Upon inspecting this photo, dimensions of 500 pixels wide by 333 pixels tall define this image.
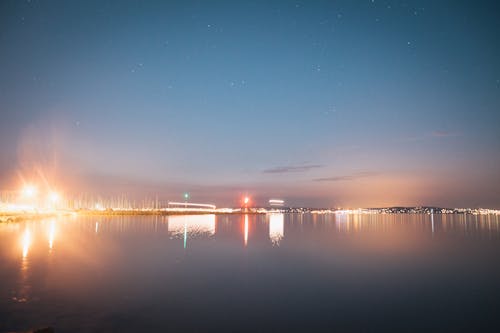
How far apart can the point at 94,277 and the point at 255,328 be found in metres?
13.1

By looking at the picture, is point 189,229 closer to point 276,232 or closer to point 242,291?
point 276,232

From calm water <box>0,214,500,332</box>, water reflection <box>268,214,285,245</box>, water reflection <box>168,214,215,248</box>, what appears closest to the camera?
calm water <box>0,214,500,332</box>

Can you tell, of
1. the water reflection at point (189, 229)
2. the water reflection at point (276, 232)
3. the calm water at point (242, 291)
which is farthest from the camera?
the water reflection at point (189, 229)

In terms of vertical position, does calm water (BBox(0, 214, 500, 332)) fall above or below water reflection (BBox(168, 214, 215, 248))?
above

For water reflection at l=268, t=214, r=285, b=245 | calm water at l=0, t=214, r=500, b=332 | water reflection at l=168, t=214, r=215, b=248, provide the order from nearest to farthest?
calm water at l=0, t=214, r=500, b=332
water reflection at l=268, t=214, r=285, b=245
water reflection at l=168, t=214, r=215, b=248

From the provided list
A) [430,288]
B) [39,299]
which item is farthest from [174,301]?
[430,288]

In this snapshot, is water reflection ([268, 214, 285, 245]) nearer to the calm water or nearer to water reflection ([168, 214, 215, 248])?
→ water reflection ([168, 214, 215, 248])

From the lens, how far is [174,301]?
17469 millimetres

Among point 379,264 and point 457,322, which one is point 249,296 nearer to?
point 457,322

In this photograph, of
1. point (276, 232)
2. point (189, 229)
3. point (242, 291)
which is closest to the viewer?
point (242, 291)

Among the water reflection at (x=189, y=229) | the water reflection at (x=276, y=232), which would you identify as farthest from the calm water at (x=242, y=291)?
the water reflection at (x=276, y=232)

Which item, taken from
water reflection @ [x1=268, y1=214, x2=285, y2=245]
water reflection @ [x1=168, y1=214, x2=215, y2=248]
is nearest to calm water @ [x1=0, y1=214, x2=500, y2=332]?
water reflection @ [x1=168, y1=214, x2=215, y2=248]

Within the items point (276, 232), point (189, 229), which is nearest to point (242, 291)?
point (276, 232)

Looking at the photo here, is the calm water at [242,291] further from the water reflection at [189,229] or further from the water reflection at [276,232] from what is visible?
the water reflection at [276,232]
